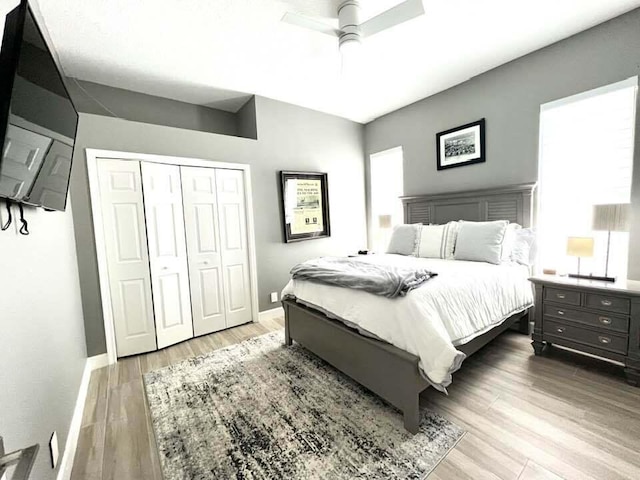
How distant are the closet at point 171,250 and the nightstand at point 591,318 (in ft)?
10.2

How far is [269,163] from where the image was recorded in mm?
3598

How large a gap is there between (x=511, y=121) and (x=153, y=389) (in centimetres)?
428

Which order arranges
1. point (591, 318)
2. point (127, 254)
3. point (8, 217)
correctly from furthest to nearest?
point (127, 254) < point (591, 318) < point (8, 217)

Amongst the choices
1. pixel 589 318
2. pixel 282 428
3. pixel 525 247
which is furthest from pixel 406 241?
pixel 282 428

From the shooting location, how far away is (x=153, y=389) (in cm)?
219

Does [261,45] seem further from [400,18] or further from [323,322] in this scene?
[323,322]

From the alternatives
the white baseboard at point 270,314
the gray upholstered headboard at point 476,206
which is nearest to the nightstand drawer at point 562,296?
A: the gray upholstered headboard at point 476,206

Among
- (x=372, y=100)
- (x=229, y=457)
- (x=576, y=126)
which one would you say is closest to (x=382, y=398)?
(x=229, y=457)

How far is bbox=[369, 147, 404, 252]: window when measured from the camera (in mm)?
4270

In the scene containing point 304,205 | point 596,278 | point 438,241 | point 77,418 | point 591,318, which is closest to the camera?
point 77,418

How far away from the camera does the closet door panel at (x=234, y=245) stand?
3.29 meters

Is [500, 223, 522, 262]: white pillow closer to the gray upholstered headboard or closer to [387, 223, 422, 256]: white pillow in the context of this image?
the gray upholstered headboard

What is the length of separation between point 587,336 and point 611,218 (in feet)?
3.13

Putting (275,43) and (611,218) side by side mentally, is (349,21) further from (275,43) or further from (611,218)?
(611,218)
